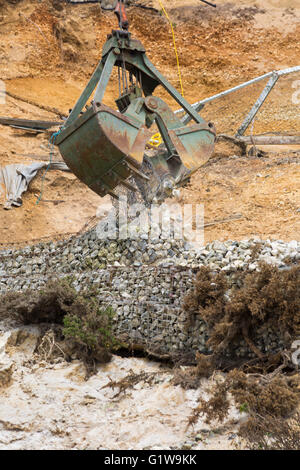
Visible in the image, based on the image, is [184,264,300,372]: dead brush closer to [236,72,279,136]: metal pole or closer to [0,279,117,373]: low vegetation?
[0,279,117,373]: low vegetation

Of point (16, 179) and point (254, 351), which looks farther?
point (16, 179)

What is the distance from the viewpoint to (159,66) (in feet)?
74.3

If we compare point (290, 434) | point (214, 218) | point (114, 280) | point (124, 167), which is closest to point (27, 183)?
point (214, 218)

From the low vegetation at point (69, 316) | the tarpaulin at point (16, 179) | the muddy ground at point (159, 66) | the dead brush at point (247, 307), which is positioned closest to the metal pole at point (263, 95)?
the muddy ground at point (159, 66)

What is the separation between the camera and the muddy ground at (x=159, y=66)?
1426 centimetres

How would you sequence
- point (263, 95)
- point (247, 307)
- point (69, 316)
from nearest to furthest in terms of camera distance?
point (247, 307) < point (69, 316) < point (263, 95)

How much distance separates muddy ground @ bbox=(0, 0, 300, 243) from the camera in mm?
14258

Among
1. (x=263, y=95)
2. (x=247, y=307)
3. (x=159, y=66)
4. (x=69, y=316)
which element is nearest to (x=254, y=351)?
(x=247, y=307)

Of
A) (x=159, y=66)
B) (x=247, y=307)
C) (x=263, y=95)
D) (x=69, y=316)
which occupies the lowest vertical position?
(x=69, y=316)

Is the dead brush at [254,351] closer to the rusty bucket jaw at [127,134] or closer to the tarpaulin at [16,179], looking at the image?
the rusty bucket jaw at [127,134]

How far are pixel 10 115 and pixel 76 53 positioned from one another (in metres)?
5.64

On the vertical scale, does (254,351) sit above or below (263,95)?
below

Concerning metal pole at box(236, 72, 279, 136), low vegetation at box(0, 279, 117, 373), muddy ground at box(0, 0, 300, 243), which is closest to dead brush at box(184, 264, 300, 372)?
low vegetation at box(0, 279, 117, 373)

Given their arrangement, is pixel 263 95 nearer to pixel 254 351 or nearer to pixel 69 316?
pixel 69 316
